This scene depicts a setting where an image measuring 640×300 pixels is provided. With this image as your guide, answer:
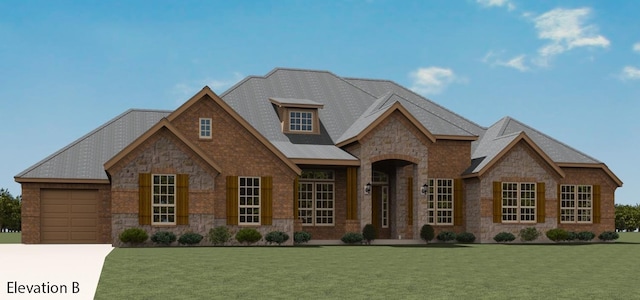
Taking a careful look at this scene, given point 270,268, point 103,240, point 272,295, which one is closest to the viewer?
point 272,295

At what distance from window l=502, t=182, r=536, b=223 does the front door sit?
5.85 metres

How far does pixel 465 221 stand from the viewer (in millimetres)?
37281

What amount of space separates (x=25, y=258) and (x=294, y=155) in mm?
14382

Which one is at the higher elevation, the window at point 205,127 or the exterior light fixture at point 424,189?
the window at point 205,127

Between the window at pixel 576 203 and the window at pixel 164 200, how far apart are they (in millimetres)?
20660

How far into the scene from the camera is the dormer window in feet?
120

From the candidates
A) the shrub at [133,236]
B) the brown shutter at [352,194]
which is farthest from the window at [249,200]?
the brown shutter at [352,194]

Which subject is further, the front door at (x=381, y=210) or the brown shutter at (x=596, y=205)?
the brown shutter at (x=596, y=205)

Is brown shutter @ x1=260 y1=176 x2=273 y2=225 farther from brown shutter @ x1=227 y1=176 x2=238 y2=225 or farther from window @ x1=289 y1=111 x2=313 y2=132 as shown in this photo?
A: window @ x1=289 y1=111 x2=313 y2=132

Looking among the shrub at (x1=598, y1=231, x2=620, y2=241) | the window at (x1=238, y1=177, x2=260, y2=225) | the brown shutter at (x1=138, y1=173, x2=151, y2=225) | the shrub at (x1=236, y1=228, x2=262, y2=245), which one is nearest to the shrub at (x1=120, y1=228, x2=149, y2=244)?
the brown shutter at (x1=138, y1=173, x2=151, y2=225)

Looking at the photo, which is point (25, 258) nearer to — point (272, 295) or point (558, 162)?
point (272, 295)

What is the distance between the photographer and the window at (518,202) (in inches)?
1430

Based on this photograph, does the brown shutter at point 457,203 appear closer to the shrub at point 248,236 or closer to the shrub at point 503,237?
the shrub at point 503,237

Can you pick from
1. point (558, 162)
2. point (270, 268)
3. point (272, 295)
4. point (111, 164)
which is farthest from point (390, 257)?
point (558, 162)
